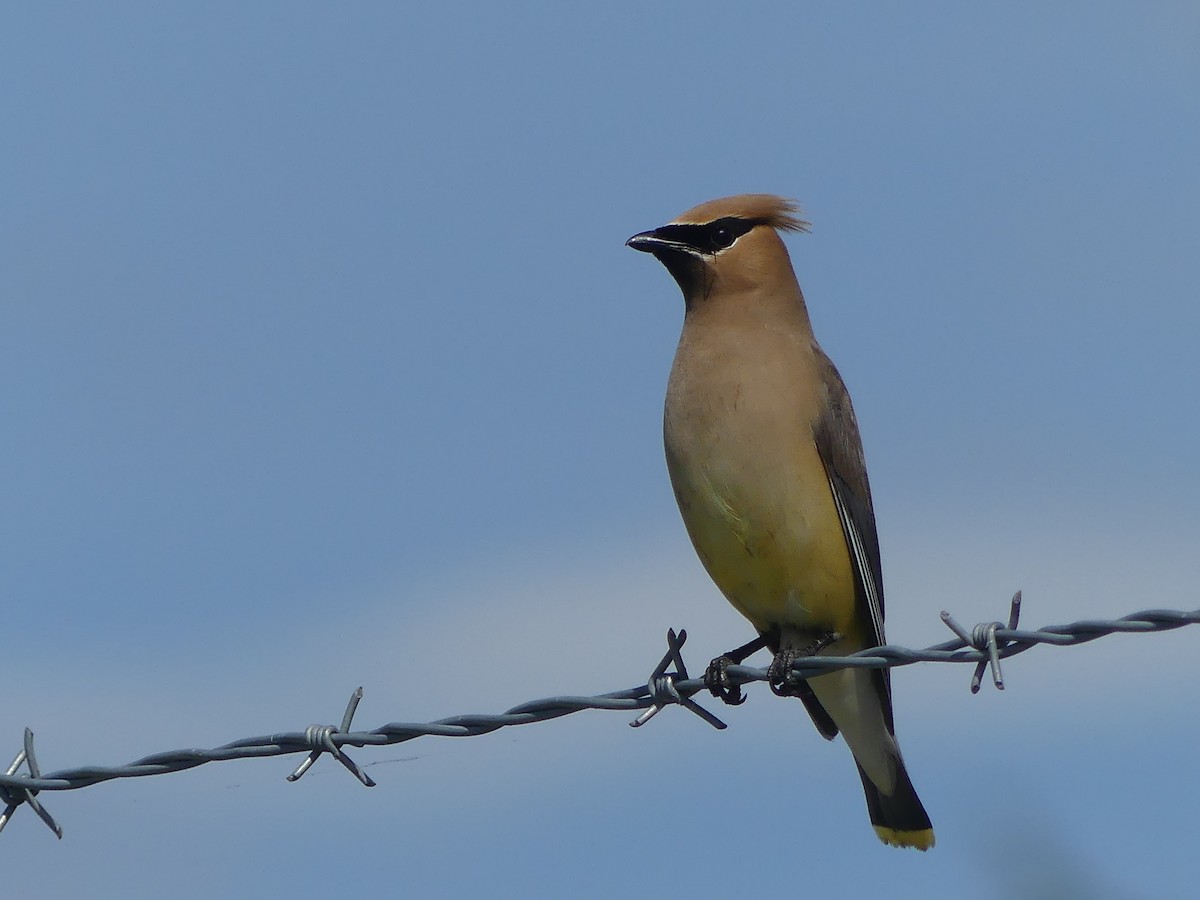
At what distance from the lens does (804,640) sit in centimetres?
554

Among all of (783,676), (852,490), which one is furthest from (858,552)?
(783,676)

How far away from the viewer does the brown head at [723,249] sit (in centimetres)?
583

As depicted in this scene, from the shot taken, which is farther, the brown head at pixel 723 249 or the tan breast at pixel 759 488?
the brown head at pixel 723 249

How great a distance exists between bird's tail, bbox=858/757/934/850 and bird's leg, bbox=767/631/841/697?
0.63 metres

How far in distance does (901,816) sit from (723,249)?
7.03 feet

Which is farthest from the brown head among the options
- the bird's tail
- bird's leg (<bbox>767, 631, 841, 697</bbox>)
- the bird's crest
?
the bird's tail

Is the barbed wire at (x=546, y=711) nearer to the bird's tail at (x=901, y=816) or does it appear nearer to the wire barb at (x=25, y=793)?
the wire barb at (x=25, y=793)

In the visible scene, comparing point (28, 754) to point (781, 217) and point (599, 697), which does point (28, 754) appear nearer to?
point (599, 697)

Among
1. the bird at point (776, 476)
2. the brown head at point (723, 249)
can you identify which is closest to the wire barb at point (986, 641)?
the bird at point (776, 476)

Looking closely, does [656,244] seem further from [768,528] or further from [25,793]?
[25,793]

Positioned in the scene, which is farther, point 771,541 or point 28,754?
point 771,541

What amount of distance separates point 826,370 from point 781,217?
0.71 m

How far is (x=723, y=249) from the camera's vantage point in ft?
19.3

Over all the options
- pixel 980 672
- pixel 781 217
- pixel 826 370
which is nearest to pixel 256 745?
pixel 980 672
